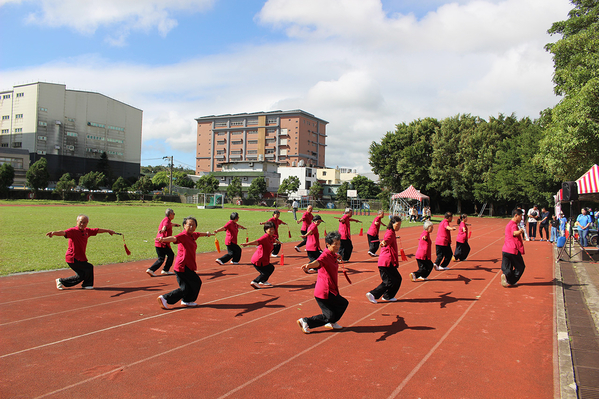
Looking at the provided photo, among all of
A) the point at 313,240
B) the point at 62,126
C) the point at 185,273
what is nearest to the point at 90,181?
the point at 62,126

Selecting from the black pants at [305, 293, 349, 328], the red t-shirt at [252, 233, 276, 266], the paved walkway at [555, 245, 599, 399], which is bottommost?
the paved walkway at [555, 245, 599, 399]

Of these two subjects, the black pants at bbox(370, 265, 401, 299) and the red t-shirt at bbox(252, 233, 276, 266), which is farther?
the red t-shirt at bbox(252, 233, 276, 266)

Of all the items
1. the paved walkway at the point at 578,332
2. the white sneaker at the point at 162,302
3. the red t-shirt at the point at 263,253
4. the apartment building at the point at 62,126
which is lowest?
the paved walkway at the point at 578,332

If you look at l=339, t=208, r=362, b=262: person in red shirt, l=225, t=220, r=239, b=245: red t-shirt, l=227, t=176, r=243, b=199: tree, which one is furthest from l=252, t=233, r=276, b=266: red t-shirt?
l=227, t=176, r=243, b=199: tree

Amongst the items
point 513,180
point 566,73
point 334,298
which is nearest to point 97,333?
point 334,298

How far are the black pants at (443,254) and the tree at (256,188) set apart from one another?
62.4m

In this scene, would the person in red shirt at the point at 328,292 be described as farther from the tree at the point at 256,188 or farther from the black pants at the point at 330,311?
the tree at the point at 256,188

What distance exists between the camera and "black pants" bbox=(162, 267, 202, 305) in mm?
6609

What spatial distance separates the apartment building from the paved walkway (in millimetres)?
91723

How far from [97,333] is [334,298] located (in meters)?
3.44

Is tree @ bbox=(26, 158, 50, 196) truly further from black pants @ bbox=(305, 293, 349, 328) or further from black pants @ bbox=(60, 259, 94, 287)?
black pants @ bbox=(305, 293, 349, 328)

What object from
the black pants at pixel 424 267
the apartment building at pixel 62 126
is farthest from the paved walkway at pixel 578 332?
the apartment building at pixel 62 126

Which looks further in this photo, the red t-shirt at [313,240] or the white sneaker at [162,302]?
the red t-shirt at [313,240]

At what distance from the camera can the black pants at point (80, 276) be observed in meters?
7.68
